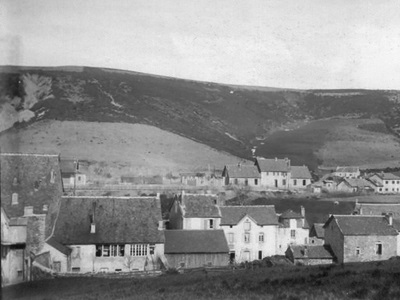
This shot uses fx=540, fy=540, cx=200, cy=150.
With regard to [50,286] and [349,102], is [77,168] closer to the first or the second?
[50,286]

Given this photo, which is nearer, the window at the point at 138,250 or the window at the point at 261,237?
the window at the point at 138,250

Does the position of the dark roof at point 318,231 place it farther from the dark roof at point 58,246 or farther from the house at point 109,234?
the dark roof at point 58,246

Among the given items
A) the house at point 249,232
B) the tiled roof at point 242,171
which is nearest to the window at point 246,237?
the house at point 249,232

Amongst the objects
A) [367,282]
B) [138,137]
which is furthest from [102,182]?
[367,282]

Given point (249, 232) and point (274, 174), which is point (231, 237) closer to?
point (249, 232)

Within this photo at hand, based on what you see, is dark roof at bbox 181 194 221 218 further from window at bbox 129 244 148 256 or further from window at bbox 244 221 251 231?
window at bbox 129 244 148 256
